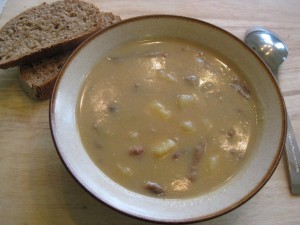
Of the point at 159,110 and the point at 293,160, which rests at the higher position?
the point at 159,110

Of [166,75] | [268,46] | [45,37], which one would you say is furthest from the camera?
[268,46]

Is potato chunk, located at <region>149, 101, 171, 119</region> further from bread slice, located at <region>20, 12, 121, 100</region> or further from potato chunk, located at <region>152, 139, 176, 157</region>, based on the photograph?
bread slice, located at <region>20, 12, 121, 100</region>

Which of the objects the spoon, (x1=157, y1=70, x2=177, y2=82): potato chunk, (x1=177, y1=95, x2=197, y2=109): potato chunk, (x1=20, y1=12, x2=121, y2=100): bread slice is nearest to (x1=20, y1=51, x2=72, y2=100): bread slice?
(x1=20, y1=12, x2=121, y2=100): bread slice

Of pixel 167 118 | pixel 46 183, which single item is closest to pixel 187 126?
pixel 167 118

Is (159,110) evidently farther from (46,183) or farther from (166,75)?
(46,183)

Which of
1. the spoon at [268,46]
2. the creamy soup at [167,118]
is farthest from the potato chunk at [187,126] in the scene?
the spoon at [268,46]

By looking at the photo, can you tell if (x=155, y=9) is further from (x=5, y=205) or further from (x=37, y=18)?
(x=5, y=205)
